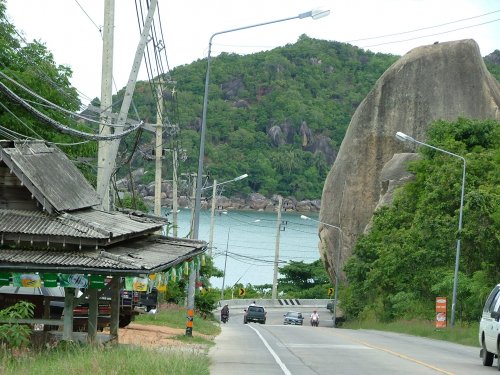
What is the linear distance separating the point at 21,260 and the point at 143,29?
268 inches

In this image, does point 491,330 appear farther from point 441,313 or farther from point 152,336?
point 441,313

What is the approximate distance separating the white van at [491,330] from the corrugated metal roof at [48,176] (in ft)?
30.2

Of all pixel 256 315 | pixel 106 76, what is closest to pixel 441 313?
pixel 256 315

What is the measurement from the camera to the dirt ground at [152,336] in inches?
1067

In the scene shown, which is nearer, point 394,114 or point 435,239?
point 435,239

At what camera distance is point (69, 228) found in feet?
63.6

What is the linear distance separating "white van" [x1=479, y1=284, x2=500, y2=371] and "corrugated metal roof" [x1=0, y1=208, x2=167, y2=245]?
7995 mm

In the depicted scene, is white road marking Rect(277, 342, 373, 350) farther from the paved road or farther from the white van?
the white van

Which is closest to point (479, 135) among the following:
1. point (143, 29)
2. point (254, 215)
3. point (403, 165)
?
point (403, 165)

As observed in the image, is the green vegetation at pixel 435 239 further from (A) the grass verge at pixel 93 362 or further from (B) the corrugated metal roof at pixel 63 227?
(A) the grass verge at pixel 93 362

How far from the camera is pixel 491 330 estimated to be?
75.1 feet

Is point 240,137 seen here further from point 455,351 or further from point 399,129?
point 455,351

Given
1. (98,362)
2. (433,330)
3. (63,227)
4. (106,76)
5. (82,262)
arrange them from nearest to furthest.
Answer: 1. (98,362)
2. (82,262)
3. (63,227)
4. (106,76)
5. (433,330)

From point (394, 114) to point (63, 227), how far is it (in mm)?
53058
